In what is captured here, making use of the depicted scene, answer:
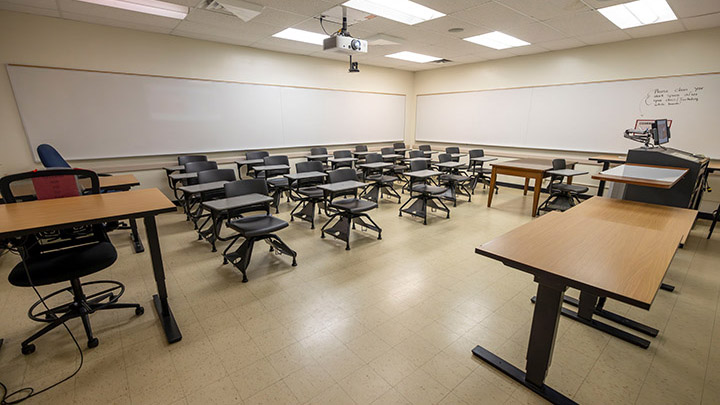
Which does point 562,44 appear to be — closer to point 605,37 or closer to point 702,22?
point 605,37

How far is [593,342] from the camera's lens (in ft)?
7.04

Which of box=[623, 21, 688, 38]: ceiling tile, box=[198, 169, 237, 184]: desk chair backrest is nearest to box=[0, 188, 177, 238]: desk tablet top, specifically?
box=[198, 169, 237, 184]: desk chair backrest

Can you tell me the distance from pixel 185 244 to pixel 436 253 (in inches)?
124

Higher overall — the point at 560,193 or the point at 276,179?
the point at 276,179

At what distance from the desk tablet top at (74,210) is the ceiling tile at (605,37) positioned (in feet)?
21.5

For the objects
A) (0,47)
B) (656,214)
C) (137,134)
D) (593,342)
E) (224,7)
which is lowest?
(593,342)

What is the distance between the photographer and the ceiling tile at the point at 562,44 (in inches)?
208

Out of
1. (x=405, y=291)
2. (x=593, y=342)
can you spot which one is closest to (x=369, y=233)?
(x=405, y=291)

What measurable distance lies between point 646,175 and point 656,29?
12.6 feet

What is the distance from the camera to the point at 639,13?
4141 millimetres

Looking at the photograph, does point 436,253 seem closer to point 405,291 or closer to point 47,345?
point 405,291

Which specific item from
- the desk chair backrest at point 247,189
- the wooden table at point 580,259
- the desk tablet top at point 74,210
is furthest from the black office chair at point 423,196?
the desk tablet top at point 74,210

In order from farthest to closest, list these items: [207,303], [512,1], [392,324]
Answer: [512,1] → [207,303] → [392,324]

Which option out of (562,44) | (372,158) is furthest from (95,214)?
(562,44)
